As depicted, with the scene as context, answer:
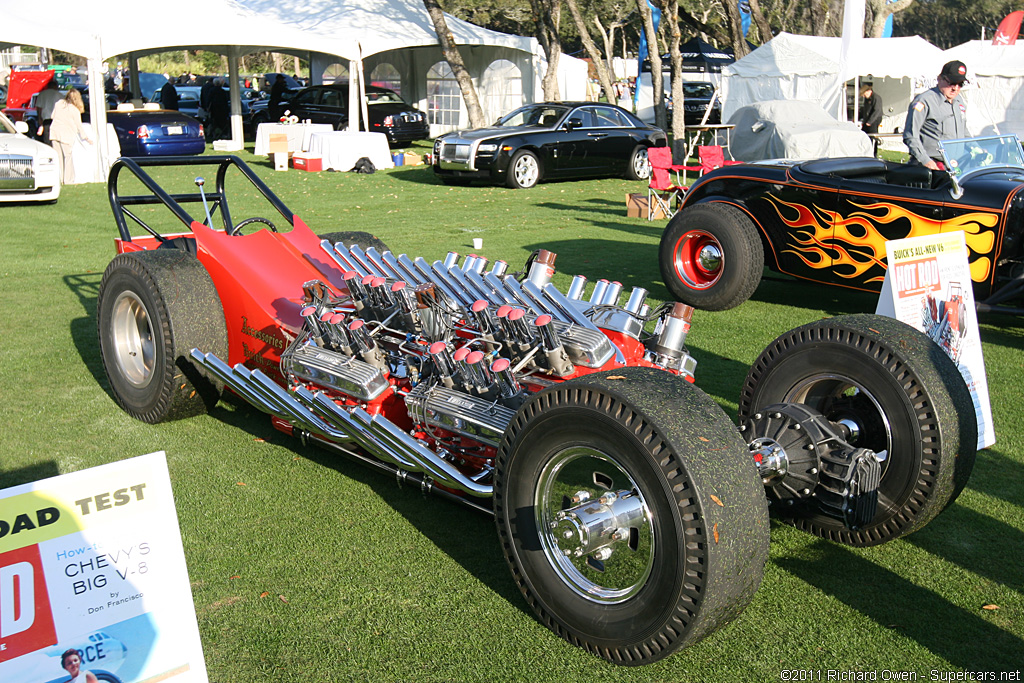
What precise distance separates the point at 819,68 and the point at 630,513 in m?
20.2

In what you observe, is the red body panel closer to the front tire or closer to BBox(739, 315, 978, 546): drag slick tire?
BBox(739, 315, 978, 546): drag slick tire

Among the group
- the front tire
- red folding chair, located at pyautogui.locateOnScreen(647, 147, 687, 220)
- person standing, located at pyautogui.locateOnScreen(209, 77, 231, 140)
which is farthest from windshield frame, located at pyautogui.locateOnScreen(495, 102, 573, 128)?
person standing, located at pyautogui.locateOnScreen(209, 77, 231, 140)

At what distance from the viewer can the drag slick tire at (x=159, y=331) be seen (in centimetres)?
456

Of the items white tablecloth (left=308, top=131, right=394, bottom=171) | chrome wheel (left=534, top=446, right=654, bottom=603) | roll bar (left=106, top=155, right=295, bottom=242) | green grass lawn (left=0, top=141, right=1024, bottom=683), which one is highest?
white tablecloth (left=308, top=131, right=394, bottom=171)

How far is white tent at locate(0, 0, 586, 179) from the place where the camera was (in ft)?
56.1

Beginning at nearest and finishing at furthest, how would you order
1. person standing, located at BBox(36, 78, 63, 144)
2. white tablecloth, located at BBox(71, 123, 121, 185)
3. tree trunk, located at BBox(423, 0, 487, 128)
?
white tablecloth, located at BBox(71, 123, 121, 185) < person standing, located at BBox(36, 78, 63, 144) < tree trunk, located at BBox(423, 0, 487, 128)

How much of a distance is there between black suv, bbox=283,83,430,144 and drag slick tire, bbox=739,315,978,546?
68.8ft

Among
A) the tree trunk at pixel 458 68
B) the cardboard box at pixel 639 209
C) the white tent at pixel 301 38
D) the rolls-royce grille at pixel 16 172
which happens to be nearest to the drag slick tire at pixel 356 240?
the cardboard box at pixel 639 209

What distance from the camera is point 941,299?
14.6 feet

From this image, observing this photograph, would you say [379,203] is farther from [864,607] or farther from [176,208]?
[864,607]

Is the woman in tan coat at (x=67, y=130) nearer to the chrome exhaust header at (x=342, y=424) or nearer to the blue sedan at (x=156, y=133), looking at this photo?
the blue sedan at (x=156, y=133)

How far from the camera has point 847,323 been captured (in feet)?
11.3

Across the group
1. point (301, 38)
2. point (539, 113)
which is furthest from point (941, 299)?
point (301, 38)

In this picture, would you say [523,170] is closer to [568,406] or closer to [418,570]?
[418,570]
